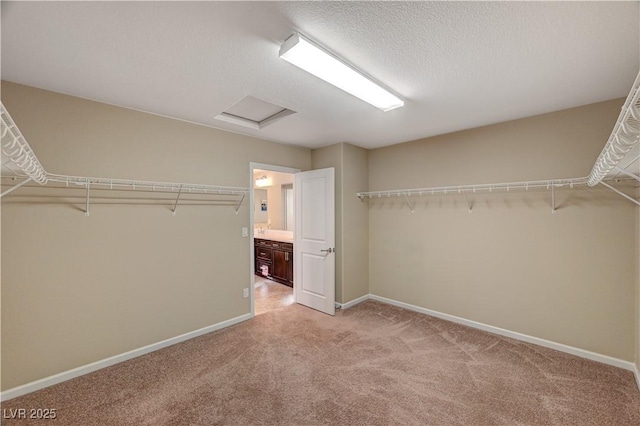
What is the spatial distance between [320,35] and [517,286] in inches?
127

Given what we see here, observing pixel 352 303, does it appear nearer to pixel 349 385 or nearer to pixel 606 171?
pixel 349 385

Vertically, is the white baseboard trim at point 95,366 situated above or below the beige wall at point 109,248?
below

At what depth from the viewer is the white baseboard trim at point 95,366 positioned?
2041mm

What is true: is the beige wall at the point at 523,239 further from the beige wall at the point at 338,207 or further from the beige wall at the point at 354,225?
the beige wall at the point at 338,207

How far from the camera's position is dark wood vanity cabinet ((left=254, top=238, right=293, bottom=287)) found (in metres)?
5.07

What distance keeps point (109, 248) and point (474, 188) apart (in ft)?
13.1

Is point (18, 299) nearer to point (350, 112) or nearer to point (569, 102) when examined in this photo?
point (350, 112)


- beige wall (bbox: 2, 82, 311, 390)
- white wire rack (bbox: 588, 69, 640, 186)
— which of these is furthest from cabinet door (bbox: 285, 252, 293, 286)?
white wire rack (bbox: 588, 69, 640, 186)

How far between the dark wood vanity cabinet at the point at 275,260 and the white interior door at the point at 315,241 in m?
0.88

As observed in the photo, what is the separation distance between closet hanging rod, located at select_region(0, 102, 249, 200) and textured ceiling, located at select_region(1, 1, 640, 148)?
70cm

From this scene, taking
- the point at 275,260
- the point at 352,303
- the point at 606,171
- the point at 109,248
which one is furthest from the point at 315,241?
the point at 606,171

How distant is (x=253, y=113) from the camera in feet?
9.66

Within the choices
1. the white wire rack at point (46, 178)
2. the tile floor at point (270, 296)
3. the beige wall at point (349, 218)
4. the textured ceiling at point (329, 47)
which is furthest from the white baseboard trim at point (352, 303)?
the textured ceiling at point (329, 47)

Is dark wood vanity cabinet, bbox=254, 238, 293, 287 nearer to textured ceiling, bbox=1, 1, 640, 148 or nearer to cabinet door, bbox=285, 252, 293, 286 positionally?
cabinet door, bbox=285, 252, 293, 286
